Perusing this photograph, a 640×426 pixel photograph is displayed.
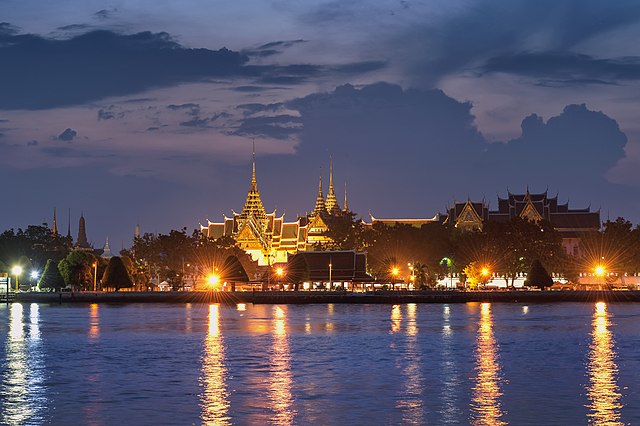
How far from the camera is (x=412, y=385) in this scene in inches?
2021

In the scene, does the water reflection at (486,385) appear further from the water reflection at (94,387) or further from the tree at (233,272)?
the tree at (233,272)

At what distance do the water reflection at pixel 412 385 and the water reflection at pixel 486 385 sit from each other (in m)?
2.08

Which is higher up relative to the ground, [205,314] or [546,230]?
[546,230]

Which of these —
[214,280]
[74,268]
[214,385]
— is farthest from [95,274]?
[214,385]

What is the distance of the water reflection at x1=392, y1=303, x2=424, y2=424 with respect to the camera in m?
42.2

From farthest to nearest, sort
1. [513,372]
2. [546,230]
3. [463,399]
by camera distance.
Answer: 1. [546,230]
2. [513,372]
3. [463,399]

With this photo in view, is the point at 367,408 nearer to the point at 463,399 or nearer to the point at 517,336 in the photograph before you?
the point at 463,399

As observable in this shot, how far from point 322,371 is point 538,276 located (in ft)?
324

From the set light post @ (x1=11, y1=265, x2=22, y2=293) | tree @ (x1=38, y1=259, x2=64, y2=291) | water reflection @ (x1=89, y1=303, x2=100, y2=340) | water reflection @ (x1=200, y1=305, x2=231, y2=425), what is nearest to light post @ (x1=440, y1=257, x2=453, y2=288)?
water reflection @ (x1=89, y1=303, x2=100, y2=340)

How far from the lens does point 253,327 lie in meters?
92.1

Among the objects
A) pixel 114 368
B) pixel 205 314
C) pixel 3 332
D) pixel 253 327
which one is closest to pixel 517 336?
pixel 253 327

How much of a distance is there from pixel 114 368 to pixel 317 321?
42.6 meters

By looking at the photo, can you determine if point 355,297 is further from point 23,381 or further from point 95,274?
point 23,381

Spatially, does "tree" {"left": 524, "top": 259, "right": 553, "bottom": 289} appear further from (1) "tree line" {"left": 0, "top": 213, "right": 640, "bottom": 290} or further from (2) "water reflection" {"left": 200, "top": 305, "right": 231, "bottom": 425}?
(2) "water reflection" {"left": 200, "top": 305, "right": 231, "bottom": 425}
